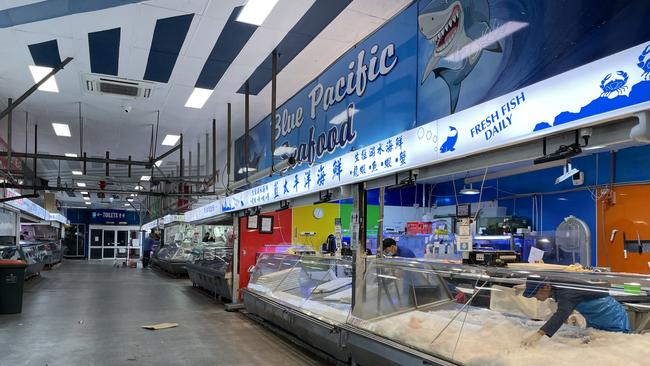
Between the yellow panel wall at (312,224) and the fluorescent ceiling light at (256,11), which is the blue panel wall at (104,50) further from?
the yellow panel wall at (312,224)

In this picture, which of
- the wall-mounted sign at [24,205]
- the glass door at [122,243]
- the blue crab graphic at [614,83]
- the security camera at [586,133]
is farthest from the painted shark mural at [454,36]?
the glass door at [122,243]

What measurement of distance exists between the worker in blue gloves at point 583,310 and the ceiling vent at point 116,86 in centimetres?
687

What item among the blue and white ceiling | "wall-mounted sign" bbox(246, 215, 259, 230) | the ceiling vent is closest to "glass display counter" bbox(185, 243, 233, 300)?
"wall-mounted sign" bbox(246, 215, 259, 230)

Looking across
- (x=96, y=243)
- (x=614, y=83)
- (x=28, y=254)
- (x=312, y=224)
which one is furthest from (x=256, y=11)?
(x=96, y=243)

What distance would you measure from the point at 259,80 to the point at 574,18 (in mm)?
5395

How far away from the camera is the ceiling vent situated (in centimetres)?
759

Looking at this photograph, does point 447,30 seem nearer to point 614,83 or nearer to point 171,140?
point 614,83

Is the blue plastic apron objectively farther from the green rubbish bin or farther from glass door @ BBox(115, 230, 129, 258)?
glass door @ BBox(115, 230, 129, 258)

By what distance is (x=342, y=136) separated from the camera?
21.8ft

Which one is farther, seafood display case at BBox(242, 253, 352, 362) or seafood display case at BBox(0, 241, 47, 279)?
seafood display case at BBox(0, 241, 47, 279)

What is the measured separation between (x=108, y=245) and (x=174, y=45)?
1314 inches

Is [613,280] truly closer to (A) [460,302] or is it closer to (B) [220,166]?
(A) [460,302]

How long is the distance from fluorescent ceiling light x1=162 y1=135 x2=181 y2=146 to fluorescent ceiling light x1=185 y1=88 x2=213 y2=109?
2.67m

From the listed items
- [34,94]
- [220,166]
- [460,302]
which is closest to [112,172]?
[220,166]
